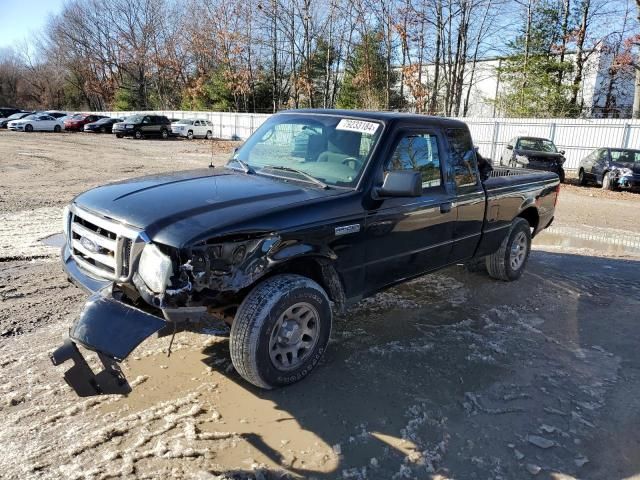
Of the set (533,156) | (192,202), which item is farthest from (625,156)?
(192,202)

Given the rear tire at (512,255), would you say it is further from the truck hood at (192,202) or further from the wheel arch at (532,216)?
the truck hood at (192,202)

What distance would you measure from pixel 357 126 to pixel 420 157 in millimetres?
686

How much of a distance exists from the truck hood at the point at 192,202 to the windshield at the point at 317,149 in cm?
22

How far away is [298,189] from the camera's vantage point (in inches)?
149

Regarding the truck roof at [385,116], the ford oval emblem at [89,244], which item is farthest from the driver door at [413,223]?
the ford oval emblem at [89,244]

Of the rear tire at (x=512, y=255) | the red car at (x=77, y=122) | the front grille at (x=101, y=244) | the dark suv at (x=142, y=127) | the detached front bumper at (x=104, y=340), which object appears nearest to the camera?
the detached front bumper at (x=104, y=340)

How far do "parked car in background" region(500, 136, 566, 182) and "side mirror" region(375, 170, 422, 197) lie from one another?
15306mm

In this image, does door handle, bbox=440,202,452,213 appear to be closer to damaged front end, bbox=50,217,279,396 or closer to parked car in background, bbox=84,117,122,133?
damaged front end, bbox=50,217,279,396

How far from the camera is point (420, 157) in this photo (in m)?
4.55

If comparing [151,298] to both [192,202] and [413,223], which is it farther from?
[413,223]

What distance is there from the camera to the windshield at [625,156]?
17375mm

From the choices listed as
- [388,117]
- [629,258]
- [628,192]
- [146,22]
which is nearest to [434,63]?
[628,192]

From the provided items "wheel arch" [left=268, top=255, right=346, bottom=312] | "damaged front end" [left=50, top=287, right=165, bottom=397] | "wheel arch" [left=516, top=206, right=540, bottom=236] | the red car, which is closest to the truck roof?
"wheel arch" [left=268, top=255, right=346, bottom=312]

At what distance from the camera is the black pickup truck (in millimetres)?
2945
